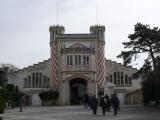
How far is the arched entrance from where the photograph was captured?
238 ft

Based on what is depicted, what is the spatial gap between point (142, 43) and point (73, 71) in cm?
1870

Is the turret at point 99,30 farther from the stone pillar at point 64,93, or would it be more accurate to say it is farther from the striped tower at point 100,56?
the stone pillar at point 64,93

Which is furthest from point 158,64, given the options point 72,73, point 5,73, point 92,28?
point 5,73

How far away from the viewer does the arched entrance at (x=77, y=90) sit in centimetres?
7246

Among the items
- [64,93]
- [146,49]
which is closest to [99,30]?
[64,93]

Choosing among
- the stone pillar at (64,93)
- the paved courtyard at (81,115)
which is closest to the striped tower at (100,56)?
the stone pillar at (64,93)

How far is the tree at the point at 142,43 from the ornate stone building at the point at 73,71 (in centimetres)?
1591

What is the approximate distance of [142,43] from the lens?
55.0 meters

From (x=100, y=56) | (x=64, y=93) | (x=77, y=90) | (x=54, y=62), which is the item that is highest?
(x=100, y=56)

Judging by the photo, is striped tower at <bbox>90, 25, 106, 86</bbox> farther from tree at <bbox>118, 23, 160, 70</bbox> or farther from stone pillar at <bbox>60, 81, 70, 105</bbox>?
tree at <bbox>118, 23, 160, 70</bbox>

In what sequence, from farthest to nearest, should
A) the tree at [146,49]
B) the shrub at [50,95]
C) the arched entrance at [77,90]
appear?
the arched entrance at [77,90], the shrub at [50,95], the tree at [146,49]

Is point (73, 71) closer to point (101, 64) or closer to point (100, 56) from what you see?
point (101, 64)

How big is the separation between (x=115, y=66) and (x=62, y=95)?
54.9 ft

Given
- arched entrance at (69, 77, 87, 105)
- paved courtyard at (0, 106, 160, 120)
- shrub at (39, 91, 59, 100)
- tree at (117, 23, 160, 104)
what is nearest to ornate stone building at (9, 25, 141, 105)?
arched entrance at (69, 77, 87, 105)
